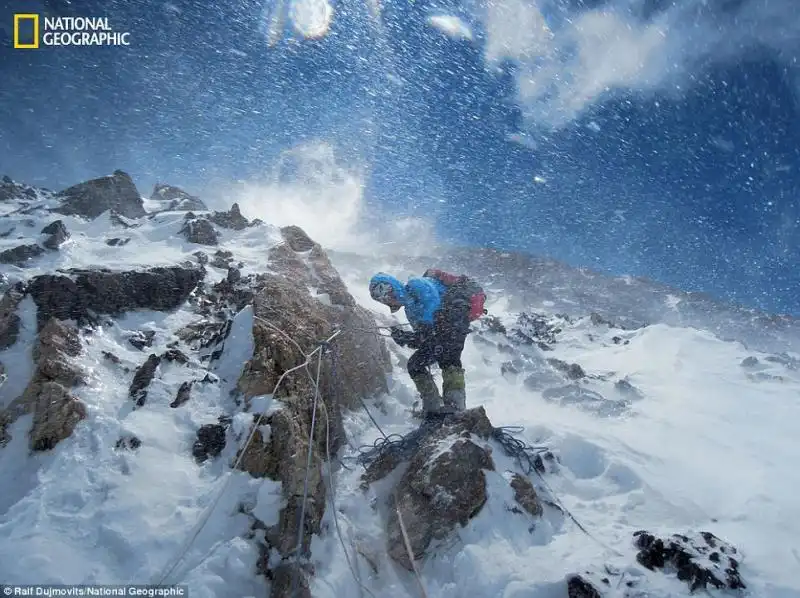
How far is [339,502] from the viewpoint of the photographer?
18.8 ft

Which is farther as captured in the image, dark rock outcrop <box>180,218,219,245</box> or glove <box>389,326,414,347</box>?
dark rock outcrop <box>180,218,219,245</box>

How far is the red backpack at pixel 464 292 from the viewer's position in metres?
7.56

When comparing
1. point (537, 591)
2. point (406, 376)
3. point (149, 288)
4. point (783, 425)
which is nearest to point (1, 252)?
point (149, 288)

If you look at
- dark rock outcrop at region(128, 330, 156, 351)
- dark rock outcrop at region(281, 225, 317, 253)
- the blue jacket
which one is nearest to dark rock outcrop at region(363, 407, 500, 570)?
the blue jacket

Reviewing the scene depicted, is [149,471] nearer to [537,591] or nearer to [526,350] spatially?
[537,591]

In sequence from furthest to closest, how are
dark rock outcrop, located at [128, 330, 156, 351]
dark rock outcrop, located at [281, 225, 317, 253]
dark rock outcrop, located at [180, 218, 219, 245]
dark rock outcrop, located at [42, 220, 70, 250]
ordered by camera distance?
dark rock outcrop, located at [180, 218, 219, 245], dark rock outcrop, located at [281, 225, 317, 253], dark rock outcrop, located at [42, 220, 70, 250], dark rock outcrop, located at [128, 330, 156, 351]

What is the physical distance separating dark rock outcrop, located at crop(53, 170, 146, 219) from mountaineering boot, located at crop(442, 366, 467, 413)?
18688 millimetres

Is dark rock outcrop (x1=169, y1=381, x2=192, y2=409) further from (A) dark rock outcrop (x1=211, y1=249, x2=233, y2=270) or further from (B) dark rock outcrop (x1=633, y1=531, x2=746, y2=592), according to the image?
→ (B) dark rock outcrop (x1=633, y1=531, x2=746, y2=592)

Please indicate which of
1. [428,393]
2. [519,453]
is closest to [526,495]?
[519,453]

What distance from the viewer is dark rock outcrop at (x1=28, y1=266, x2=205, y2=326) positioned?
23.7 feet

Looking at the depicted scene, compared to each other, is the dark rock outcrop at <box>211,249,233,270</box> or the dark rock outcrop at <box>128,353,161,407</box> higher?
the dark rock outcrop at <box>211,249,233,270</box>

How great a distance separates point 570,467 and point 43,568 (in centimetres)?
775

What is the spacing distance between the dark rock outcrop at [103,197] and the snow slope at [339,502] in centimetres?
1227

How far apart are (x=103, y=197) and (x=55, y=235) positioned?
31.0 ft
